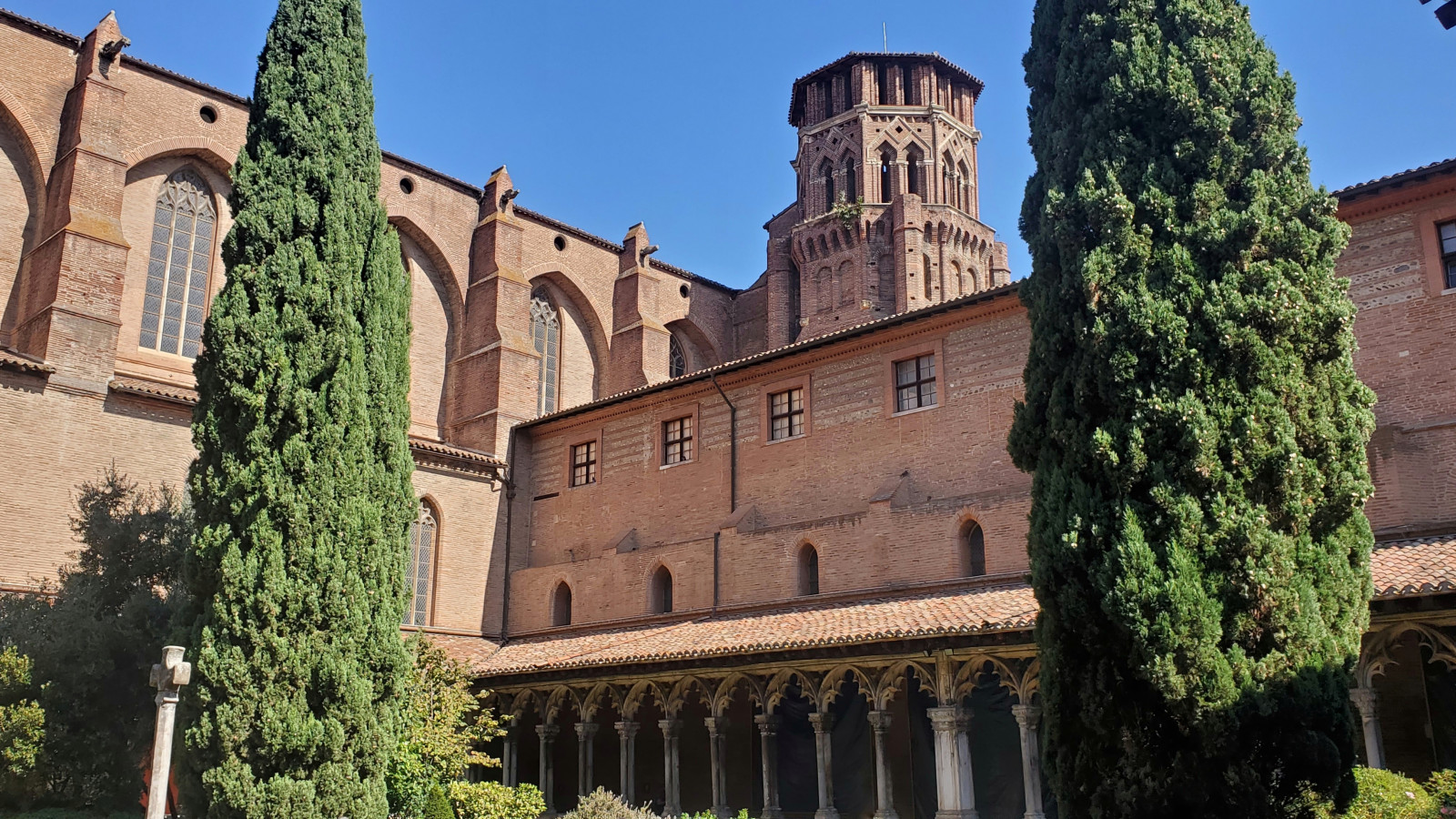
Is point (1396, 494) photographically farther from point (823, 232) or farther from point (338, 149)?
point (823, 232)

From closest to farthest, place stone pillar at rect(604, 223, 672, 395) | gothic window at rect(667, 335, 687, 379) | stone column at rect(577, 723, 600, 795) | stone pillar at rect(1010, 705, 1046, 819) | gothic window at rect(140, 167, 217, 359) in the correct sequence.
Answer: stone pillar at rect(1010, 705, 1046, 819) → stone column at rect(577, 723, 600, 795) → gothic window at rect(140, 167, 217, 359) → stone pillar at rect(604, 223, 672, 395) → gothic window at rect(667, 335, 687, 379)

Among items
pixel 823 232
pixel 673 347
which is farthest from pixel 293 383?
pixel 823 232

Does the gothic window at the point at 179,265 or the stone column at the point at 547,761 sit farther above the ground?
the gothic window at the point at 179,265

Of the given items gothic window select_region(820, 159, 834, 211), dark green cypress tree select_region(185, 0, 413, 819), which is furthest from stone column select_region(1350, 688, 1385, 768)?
gothic window select_region(820, 159, 834, 211)

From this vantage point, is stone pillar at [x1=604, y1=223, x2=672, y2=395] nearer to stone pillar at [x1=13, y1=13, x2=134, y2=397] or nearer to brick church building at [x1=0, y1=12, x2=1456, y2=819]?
brick church building at [x1=0, y1=12, x2=1456, y2=819]

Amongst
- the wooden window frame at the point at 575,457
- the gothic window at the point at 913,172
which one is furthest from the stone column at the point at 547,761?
the gothic window at the point at 913,172

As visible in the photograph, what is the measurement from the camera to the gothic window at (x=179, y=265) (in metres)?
24.8

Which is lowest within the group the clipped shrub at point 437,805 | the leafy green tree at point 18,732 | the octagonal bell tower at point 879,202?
the clipped shrub at point 437,805

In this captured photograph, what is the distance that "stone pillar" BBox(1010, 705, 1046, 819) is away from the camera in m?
15.2

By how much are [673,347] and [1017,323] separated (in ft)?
58.0

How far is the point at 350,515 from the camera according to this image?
14.5m

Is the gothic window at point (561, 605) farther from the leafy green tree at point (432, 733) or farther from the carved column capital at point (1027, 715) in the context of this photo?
the carved column capital at point (1027, 715)

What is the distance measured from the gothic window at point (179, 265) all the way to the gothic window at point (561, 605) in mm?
8467

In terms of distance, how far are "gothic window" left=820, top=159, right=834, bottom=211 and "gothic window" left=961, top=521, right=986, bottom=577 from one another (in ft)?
67.7
